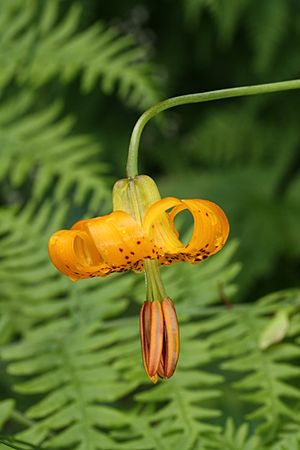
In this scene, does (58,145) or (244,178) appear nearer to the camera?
(58,145)

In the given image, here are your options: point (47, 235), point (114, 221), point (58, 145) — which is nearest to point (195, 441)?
point (114, 221)

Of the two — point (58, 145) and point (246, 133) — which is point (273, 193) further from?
point (58, 145)

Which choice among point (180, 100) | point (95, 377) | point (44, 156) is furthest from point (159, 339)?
point (44, 156)

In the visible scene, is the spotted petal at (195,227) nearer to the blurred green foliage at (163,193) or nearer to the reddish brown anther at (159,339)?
the reddish brown anther at (159,339)

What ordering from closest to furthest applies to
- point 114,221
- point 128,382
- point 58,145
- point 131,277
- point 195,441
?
point 114,221, point 195,441, point 128,382, point 131,277, point 58,145

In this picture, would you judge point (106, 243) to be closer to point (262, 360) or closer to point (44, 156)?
point (262, 360)

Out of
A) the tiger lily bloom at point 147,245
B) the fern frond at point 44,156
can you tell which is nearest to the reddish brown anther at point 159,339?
the tiger lily bloom at point 147,245
